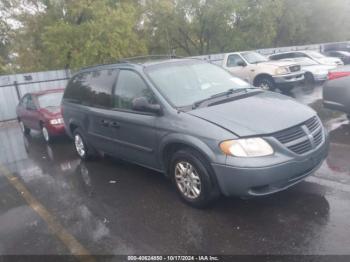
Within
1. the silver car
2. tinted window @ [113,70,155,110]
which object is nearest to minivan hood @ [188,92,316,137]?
tinted window @ [113,70,155,110]

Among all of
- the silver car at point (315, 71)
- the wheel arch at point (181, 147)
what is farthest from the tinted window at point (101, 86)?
the silver car at point (315, 71)

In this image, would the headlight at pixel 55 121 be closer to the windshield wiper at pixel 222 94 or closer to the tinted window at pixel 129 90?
the tinted window at pixel 129 90

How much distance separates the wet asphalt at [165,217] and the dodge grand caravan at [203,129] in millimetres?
379

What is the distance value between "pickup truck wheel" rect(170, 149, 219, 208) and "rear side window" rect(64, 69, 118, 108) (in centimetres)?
189

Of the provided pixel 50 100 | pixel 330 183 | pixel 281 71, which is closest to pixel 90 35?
pixel 50 100

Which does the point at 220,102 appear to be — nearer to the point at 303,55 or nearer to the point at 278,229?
the point at 278,229

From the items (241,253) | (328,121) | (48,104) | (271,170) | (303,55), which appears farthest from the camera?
(303,55)

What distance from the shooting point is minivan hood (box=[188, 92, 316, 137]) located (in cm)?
393

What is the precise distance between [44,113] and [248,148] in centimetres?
713

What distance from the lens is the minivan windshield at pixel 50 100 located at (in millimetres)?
9750

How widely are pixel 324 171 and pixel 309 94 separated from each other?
287 inches

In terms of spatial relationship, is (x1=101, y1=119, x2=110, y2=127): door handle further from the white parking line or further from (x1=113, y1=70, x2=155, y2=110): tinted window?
the white parking line

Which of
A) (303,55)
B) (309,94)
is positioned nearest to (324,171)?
(309,94)

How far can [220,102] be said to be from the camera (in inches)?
179
